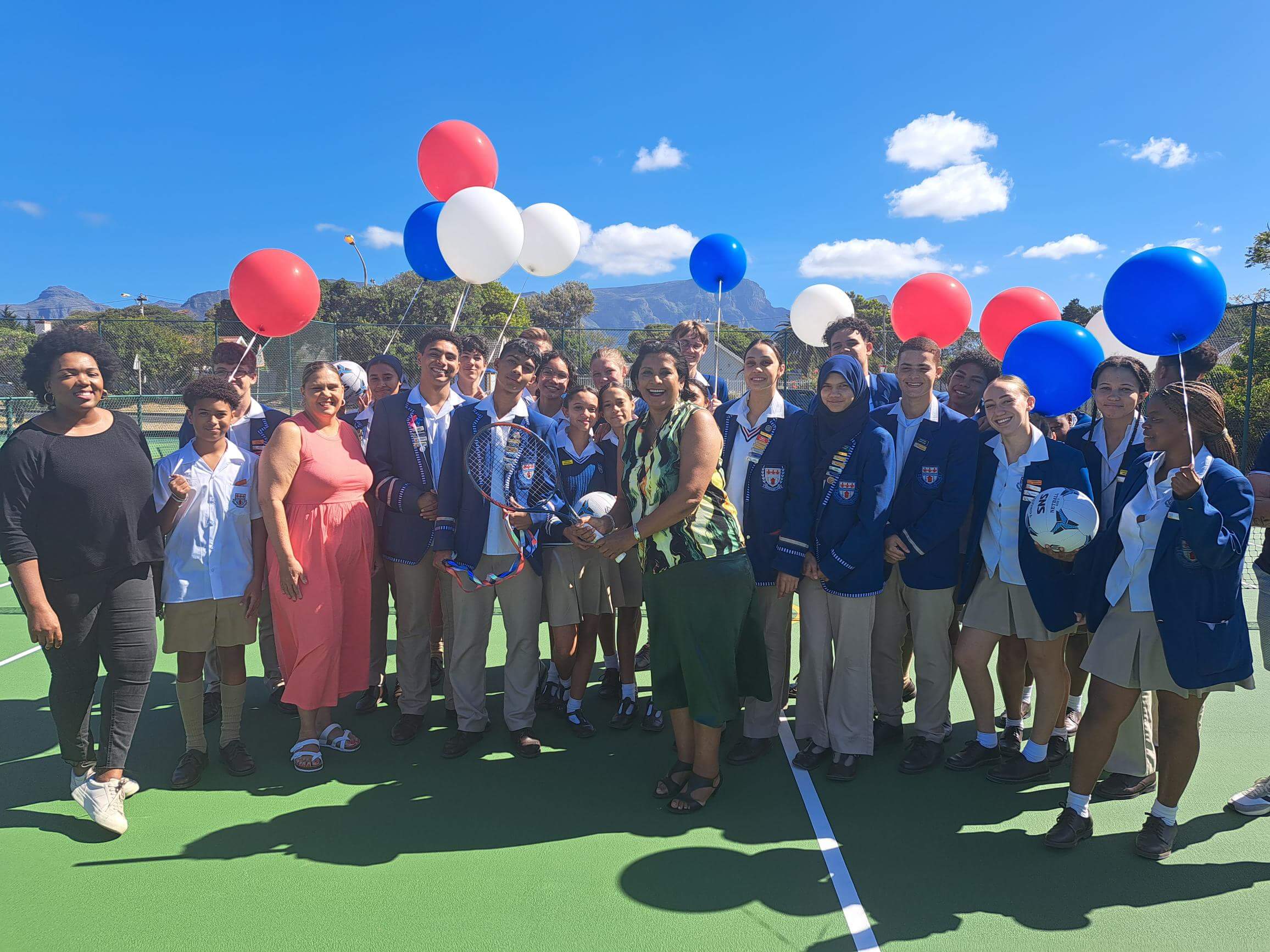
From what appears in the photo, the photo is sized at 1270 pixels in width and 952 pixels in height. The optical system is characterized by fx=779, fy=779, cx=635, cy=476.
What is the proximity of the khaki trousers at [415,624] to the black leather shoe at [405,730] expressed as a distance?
0.11ft

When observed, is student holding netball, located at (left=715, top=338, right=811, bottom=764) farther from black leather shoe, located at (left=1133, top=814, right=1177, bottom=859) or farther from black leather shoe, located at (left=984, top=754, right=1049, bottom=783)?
black leather shoe, located at (left=1133, top=814, right=1177, bottom=859)

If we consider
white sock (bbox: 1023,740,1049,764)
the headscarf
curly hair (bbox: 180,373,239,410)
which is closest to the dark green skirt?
the headscarf

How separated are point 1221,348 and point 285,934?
49.6 feet

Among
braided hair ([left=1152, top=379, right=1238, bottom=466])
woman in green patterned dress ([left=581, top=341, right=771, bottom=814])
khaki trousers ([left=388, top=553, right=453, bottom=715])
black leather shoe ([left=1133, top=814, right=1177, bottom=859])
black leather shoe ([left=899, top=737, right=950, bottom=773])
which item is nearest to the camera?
braided hair ([left=1152, top=379, right=1238, bottom=466])

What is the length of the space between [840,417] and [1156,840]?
232cm

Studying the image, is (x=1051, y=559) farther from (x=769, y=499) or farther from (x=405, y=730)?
(x=405, y=730)

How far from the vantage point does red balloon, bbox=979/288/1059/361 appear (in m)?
6.54

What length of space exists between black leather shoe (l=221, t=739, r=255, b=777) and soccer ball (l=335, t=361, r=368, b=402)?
2.51 m

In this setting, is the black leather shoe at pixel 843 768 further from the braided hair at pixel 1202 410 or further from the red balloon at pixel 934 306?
the red balloon at pixel 934 306

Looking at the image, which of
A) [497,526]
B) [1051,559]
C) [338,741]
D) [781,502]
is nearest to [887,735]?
[1051,559]

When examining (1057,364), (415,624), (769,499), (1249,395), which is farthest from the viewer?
(1249,395)

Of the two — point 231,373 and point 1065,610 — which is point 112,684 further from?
point 1065,610

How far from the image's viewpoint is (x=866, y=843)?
3.45 metres

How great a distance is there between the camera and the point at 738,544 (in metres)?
3.64
